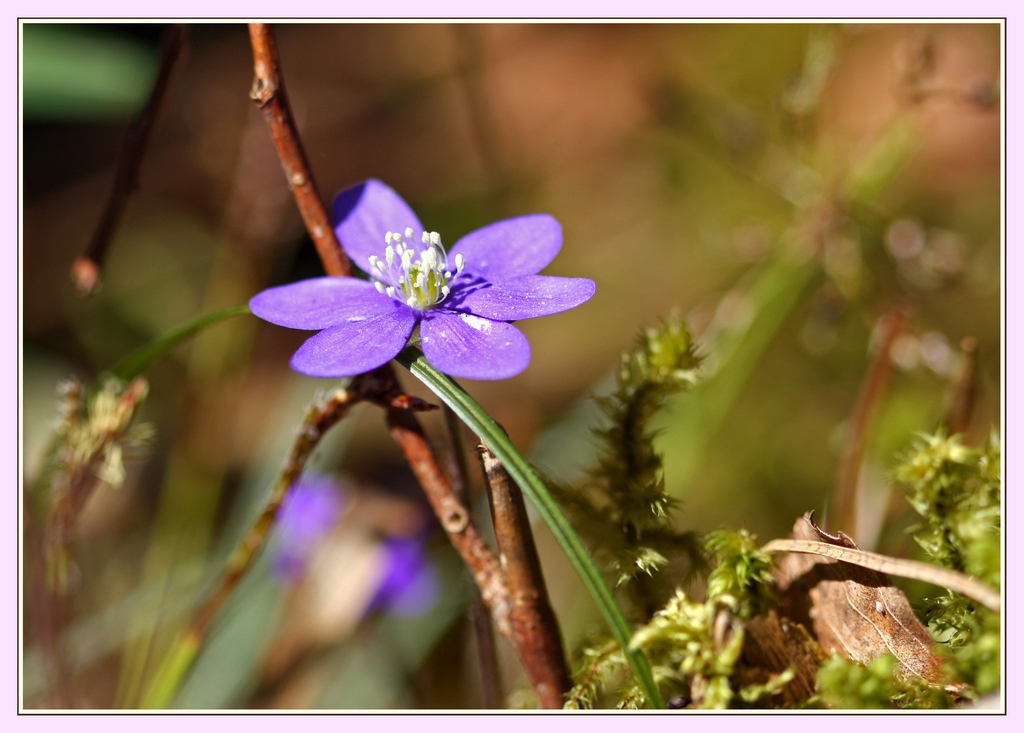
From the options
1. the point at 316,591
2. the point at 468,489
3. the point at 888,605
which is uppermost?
the point at 468,489

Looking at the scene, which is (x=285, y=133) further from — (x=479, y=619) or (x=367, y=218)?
(x=479, y=619)

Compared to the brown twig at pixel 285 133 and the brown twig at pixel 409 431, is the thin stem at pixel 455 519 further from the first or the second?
the brown twig at pixel 285 133

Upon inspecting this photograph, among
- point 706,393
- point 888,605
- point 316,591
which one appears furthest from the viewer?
Result: point 706,393

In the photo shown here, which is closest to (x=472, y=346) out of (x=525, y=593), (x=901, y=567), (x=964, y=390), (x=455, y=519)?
(x=455, y=519)

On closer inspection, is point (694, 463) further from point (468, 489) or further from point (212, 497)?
point (212, 497)

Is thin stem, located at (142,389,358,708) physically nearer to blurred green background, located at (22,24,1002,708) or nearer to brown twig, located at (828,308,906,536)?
blurred green background, located at (22,24,1002,708)

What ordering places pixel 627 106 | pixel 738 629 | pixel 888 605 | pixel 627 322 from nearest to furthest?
1. pixel 738 629
2. pixel 888 605
3. pixel 627 322
4. pixel 627 106

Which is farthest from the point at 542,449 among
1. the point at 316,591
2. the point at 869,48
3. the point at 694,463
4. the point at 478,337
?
the point at 869,48

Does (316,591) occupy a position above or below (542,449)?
below
